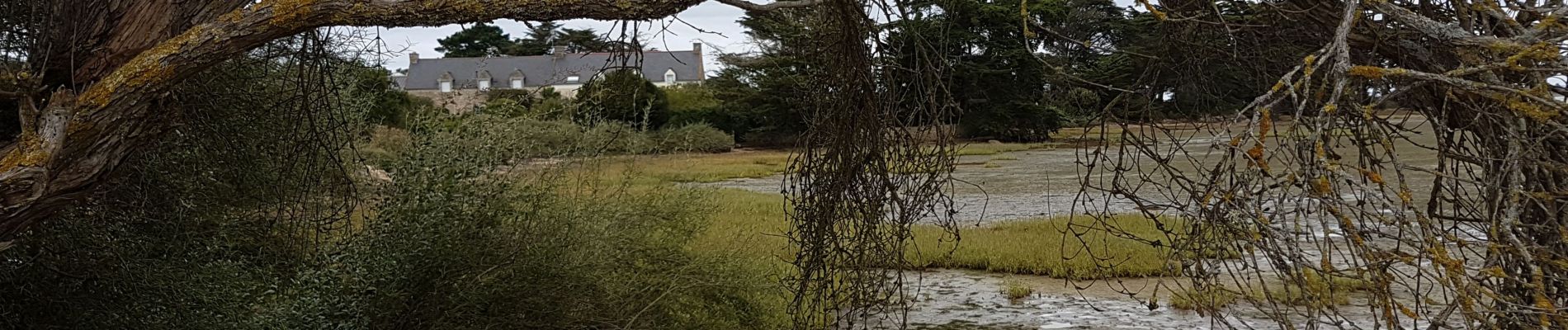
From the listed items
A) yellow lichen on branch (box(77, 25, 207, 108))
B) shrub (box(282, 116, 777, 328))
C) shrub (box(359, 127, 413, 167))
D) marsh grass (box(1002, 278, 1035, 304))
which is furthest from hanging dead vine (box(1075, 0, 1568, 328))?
marsh grass (box(1002, 278, 1035, 304))

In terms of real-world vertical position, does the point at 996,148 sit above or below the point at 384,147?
below

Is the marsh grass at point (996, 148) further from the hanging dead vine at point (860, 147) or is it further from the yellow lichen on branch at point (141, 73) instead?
the yellow lichen on branch at point (141, 73)

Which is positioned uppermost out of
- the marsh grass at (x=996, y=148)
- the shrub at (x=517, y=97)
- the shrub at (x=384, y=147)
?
the shrub at (x=517, y=97)

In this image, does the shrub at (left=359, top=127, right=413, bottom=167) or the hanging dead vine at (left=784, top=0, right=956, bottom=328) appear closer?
the hanging dead vine at (left=784, top=0, right=956, bottom=328)

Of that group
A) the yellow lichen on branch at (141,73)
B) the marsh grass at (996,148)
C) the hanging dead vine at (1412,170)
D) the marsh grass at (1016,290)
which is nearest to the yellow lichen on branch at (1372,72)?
the hanging dead vine at (1412,170)

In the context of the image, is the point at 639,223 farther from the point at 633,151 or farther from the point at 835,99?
the point at 835,99

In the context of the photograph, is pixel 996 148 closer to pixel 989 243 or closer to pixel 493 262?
pixel 989 243

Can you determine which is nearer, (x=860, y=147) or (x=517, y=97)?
(x=860, y=147)

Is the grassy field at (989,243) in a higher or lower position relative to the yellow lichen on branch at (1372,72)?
lower

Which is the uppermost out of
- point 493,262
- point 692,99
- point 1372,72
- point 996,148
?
point 1372,72

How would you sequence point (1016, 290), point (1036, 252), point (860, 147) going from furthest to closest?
point (1036, 252), point (1016, 290), point (860, 147)

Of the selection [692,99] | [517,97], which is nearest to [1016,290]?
[517,97]

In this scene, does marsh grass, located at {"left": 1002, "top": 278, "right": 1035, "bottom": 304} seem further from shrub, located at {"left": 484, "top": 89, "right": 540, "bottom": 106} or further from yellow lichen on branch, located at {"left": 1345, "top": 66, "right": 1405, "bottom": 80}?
yellow lichen on branch, located at {"left": 1345, "top": 66, "right": 1405, "bottom": 80}

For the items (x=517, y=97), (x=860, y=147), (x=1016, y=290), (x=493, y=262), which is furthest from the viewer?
(x=1016, y=290)
